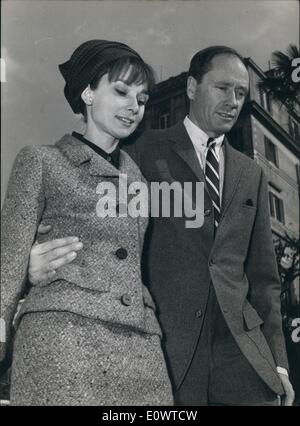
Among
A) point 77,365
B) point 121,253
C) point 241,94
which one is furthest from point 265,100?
point 77,365

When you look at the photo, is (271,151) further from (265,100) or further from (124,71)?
(124,71)

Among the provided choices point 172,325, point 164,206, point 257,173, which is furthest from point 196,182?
point 172,325

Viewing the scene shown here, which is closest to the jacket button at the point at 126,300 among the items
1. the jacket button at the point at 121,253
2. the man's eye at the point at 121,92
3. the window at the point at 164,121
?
the jacket button at the point at 121,253

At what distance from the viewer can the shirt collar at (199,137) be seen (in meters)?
2.30

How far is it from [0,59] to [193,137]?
1.01 meters

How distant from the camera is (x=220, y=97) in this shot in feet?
7.64

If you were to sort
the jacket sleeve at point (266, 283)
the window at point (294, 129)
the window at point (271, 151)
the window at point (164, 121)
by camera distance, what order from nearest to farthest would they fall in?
the jacket sleeve at point (266, 283) < the window at point (164, 121) < the window at point (271, 151) < the window at point (294, 129)

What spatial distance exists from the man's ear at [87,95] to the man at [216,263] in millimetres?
333

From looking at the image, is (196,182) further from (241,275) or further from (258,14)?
(258,14)

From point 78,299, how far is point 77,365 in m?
0.18

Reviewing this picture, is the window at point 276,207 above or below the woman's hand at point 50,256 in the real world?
above

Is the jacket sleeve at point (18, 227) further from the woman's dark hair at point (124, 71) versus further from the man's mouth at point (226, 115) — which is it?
the man's mouth at point (226, 115)

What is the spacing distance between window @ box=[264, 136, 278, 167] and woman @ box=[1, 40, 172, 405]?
101cm

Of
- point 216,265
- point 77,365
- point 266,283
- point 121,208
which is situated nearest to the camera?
point 77,365
